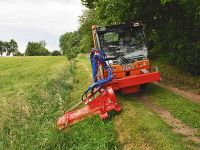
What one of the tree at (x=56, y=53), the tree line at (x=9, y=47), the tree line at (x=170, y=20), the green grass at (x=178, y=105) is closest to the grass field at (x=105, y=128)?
the green grass at (x=178, y=105)

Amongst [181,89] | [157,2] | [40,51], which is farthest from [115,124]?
[40,51]

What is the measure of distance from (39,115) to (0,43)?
12638 centimetres

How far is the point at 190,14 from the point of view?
17609 mm

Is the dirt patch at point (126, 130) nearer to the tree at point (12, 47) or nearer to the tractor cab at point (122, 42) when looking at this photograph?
the tractor cab at point (122, 42)

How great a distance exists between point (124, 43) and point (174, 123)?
5071mm

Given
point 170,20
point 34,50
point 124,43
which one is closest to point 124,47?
point 124,43

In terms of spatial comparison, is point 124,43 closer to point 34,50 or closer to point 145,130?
point 145,130

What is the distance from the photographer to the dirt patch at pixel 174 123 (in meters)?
9.26

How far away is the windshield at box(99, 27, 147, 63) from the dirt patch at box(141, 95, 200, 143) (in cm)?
214

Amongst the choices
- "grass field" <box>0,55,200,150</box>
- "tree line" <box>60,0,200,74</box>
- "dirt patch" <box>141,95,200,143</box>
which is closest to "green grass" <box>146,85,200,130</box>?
"grass field" <box>0,55,200,150</box>

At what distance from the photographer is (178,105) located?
40.3 feet

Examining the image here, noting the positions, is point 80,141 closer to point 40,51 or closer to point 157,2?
point 157,2

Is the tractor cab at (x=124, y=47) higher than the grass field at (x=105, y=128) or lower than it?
higher

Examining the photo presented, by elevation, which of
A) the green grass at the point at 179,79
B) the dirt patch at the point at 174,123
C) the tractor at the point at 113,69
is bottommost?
the dirt patch at the point at 174,123
